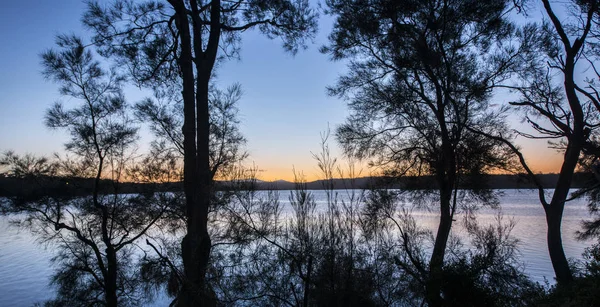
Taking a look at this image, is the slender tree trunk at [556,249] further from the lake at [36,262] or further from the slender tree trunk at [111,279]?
the slender tree trunk at [111,279]

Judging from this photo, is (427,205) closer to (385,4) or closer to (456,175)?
(456,175)

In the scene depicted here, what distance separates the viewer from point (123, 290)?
28.5ft

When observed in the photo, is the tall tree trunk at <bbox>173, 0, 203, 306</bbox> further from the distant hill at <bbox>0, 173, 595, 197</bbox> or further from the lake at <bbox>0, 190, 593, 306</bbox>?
the lake at <bbox>0, 190, 593, 306</bbox>

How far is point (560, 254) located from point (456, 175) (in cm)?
208

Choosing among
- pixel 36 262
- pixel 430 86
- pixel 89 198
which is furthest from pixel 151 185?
pixel 36 262

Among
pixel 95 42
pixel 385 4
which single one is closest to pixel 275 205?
pixel 385 4

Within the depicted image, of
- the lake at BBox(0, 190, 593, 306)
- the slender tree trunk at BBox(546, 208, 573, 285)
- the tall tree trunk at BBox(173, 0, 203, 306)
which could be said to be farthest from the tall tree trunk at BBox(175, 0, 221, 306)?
the slender tree trunk at BBox(546, 208, 573, 285)

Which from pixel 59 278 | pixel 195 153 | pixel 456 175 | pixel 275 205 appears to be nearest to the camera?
pixel 275 205

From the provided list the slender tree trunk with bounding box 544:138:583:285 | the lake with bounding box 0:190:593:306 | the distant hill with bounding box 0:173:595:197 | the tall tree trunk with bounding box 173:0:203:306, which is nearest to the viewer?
the slender tree trunk with bounding box 544:138:583:285

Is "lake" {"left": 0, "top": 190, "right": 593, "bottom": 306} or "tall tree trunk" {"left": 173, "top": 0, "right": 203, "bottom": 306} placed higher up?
"tall tree trunk" {"left": 173, "top": 0, "right": 203, "bottom": 306}

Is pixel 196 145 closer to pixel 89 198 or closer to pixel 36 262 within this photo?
pixel 89 198

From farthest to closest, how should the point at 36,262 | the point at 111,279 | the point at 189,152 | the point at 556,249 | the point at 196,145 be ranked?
the point at 36,262 < the point at 111,279 < the point at 196,145 < the point at 189,152 < the point at 556,249

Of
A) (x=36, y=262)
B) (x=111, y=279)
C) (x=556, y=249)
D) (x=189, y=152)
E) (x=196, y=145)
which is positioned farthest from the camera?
(x=36, y=262)

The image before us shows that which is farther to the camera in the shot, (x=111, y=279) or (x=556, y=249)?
(x=111, y=279)
